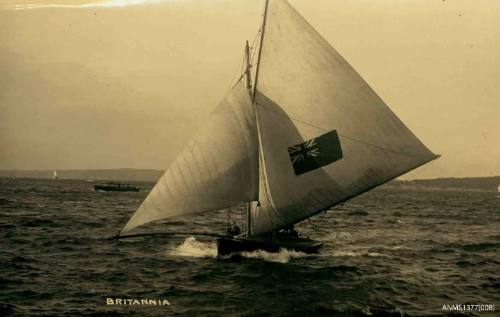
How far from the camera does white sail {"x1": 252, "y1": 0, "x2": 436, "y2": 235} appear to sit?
2588cm

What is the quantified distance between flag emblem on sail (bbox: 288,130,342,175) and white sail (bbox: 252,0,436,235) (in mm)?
46

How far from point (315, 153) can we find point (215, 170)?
5.49m

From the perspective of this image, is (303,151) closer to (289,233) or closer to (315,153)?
(315,153)

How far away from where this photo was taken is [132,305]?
760 inches

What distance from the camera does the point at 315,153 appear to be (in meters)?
26.1

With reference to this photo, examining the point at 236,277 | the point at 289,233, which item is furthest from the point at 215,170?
the point at 289,233

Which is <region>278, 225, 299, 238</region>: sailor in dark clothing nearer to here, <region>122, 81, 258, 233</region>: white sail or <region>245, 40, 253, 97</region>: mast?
<region>122, 81, 258, 233</region>: white sail

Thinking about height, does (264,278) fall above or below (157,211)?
below

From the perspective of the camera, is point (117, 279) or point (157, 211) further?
point (117, 279)

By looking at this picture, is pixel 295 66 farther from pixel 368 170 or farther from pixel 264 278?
pixel 264 278

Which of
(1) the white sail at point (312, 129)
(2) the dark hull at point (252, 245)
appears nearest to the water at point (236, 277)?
(2) the dark hull at point (252, 245)

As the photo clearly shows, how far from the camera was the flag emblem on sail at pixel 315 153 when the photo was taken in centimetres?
2594

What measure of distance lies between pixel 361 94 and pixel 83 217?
122 feet

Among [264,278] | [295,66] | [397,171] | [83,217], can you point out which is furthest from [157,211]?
[83,217]
